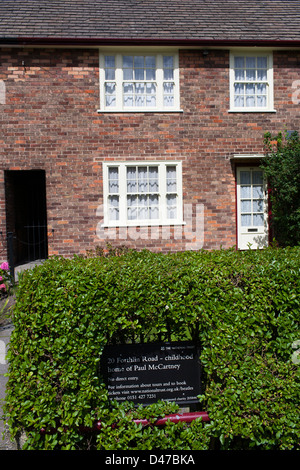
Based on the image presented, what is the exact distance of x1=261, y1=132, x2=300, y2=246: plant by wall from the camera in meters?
10.3

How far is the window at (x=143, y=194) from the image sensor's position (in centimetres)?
1084

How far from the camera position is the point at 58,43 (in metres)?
10.3

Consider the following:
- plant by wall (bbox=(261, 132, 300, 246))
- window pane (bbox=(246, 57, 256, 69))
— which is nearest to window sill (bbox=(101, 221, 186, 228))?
plant by wall (bbox=(261, 132, 300, 246))

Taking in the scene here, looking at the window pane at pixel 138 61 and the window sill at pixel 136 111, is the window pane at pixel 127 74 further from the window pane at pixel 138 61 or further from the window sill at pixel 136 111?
the window sill at pixel 136 111

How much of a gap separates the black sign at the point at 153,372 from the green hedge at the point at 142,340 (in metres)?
0.09

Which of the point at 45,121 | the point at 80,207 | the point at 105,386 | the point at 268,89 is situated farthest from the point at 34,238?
the point at 105,386

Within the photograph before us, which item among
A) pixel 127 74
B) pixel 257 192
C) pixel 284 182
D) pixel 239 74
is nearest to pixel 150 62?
pixel 127 74

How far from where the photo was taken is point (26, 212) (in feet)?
43.5

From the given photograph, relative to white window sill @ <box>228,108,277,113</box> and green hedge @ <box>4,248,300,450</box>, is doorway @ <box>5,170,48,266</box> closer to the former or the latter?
white window sill @ <box>228,108,277,113</box>

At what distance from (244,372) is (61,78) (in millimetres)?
9740

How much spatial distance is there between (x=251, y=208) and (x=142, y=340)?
8.88m

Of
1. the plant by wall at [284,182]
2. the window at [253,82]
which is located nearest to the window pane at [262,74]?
the window at [253,82]

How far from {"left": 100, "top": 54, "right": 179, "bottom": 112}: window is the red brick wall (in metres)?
0.25

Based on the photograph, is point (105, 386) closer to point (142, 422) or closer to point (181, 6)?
point (142, 422)
